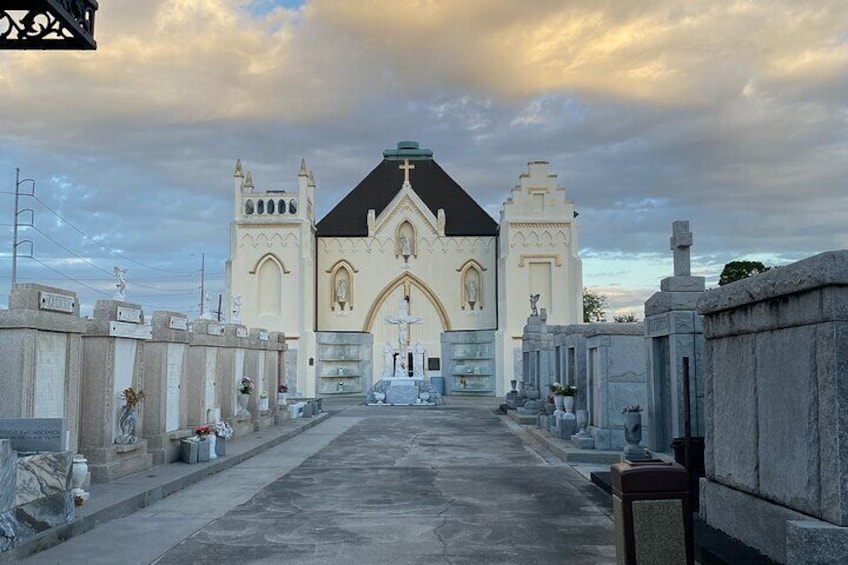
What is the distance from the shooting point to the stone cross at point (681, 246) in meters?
11.2

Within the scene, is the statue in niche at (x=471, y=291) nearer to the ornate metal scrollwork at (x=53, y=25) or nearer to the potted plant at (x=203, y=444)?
the potted plant at (x=203, y=444)

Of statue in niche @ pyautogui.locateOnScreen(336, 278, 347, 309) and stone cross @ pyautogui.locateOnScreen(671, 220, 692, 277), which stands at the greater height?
statue in niche @ pyautogui.locateOnScreen(336, 278, 347, 309)

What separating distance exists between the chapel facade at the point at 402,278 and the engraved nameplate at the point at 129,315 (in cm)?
3150

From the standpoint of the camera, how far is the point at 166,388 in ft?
46.8

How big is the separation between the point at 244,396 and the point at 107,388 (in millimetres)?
7967

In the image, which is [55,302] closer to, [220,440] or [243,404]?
[220,440]

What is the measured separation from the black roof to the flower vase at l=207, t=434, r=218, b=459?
34.4 metres

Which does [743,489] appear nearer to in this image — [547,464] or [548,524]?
[548,524]

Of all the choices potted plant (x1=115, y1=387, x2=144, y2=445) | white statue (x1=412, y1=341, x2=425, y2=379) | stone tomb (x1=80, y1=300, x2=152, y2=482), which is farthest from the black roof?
potted plant (x1=115, y1=387, x2=144, y2=445)

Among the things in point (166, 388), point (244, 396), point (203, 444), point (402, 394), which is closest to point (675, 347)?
point (203, 444)

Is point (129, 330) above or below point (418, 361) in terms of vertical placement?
above

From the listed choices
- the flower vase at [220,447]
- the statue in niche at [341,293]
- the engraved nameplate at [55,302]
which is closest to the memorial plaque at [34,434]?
the engraved nameplate at [55,302]

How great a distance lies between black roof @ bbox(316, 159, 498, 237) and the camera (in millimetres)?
49688

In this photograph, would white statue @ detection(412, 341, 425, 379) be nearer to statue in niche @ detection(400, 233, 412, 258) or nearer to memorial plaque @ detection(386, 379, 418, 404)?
memorial plaque @ detection(386, 379, 418, 404)
